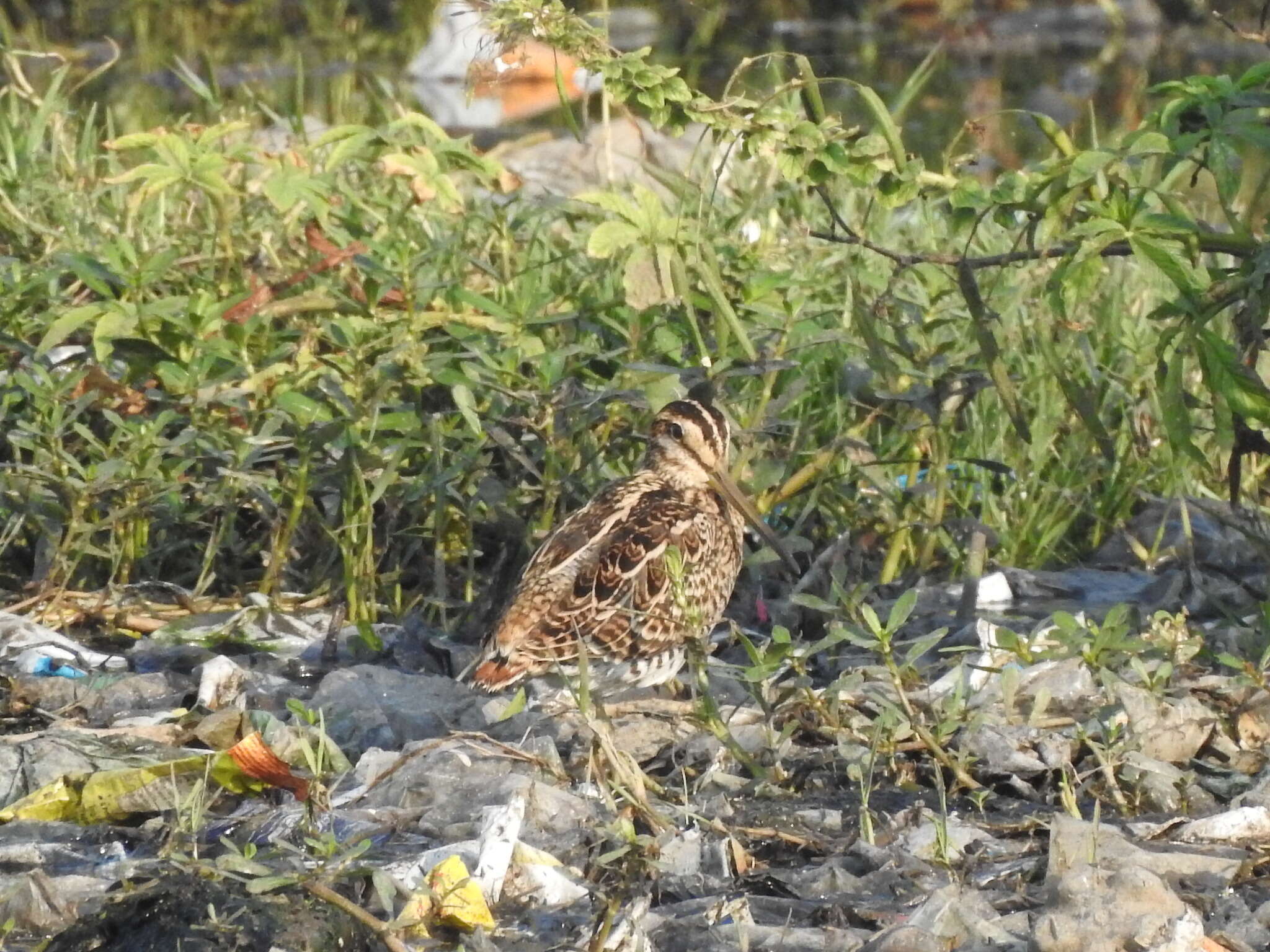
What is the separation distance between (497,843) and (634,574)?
1185 mm

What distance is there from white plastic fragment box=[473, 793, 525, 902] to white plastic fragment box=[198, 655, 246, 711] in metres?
0.98

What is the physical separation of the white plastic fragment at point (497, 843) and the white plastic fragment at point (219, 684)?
981mm

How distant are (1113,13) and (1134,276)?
8.37 metres

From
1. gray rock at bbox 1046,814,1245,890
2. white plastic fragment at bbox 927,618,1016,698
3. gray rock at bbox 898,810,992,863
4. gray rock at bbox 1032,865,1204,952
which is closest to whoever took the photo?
gray rock at bbox 1032,865,1204,952

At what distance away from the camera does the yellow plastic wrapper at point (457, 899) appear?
3.02 m

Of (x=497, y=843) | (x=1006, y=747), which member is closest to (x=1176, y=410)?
(x=1006, y=747)

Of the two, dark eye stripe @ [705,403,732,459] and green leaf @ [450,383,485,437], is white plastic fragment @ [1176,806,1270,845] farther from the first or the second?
green leaf @ [450,383,485,437]

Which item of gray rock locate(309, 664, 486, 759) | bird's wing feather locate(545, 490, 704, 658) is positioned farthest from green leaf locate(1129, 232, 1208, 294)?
gray rock locate(309, 664, 486, 759)

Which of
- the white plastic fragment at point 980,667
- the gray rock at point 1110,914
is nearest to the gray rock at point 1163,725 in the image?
the white plastic fragment at point 980,667

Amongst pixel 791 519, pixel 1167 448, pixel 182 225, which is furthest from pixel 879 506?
pixel 182 225

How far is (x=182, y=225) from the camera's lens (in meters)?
5.75

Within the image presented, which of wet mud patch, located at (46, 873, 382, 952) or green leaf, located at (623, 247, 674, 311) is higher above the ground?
green leaf, located at (623, 247, 674, 311)

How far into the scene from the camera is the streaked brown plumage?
4.17 meters

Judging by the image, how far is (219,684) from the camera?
4.16 meters
